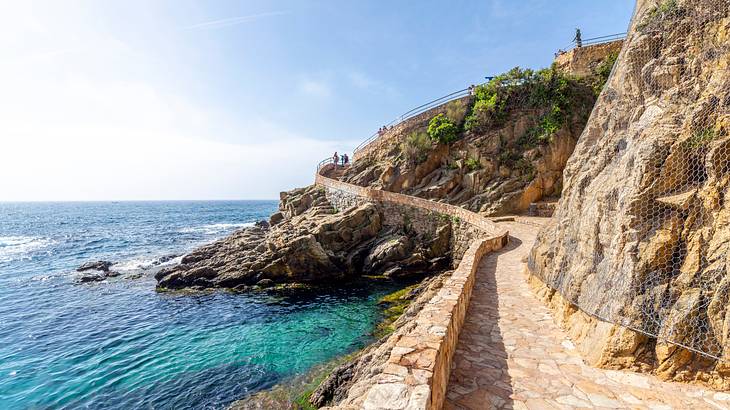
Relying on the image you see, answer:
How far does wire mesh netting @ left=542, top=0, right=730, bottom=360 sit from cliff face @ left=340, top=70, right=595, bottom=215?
66.9 feet

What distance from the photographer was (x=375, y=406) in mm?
3258

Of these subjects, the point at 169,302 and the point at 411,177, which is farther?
the point at 411,177

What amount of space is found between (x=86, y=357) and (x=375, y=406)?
14892 millimetres

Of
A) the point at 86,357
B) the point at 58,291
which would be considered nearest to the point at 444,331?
the point at 86,357

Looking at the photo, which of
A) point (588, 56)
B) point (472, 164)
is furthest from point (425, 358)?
point (588, 56)

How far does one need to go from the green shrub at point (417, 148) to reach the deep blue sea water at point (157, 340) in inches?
645

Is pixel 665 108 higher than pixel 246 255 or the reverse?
higher

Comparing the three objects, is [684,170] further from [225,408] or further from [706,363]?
[225,408]

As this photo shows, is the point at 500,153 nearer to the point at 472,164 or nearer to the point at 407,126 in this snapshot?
the point at 472,164

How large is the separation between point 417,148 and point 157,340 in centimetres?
2544

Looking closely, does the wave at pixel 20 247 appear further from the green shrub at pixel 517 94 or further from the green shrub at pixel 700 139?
the green shrub at pixel 700 139

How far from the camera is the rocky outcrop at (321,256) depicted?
68.3ft

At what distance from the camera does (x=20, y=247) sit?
4134 cm

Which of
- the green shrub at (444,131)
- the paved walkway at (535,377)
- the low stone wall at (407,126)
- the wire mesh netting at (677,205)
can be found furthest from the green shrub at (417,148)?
the wire mesh netting at (677,205)
